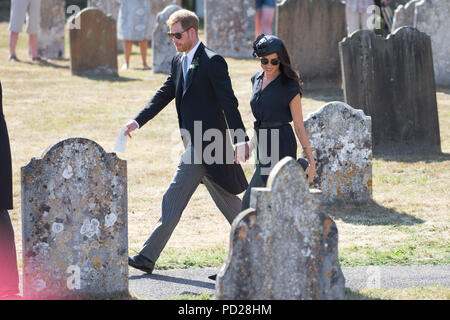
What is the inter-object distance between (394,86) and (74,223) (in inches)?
225

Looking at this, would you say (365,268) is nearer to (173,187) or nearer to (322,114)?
(173,187)

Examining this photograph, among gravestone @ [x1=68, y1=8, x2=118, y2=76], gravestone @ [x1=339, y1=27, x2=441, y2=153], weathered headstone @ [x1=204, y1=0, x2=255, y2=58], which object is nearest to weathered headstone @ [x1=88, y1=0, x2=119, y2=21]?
weathered headstone @ [x1=204, y1=0, x2=255, y2=58]

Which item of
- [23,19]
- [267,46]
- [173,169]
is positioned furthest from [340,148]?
[23,19]

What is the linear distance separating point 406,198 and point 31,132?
5.15 m

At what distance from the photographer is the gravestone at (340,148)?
8680 mm

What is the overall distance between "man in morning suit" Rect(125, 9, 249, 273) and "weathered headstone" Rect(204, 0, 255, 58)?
1149 centimetres

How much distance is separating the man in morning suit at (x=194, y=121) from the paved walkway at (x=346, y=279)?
162 millimetres

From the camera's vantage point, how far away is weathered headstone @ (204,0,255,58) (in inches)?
703

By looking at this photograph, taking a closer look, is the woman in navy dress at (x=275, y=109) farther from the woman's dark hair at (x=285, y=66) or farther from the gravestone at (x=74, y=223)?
the gravestone at (x=74, y=223)

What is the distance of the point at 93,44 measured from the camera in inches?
588

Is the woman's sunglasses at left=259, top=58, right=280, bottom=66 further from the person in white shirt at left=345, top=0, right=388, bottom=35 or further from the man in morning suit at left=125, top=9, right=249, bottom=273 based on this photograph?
the person in white shirt at left=345, top=0, right=388, bottom=35

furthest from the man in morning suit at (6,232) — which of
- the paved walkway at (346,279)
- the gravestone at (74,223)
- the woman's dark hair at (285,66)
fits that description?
the woman's dark hair at (285,66)

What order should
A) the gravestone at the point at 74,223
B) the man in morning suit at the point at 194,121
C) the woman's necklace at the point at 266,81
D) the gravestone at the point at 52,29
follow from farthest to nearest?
the gravestone at the point at 52,29
the man in morning suit at the point at 194,121
the woman's necklace at the point at 266,81
the gravestone at the point at 74,223
